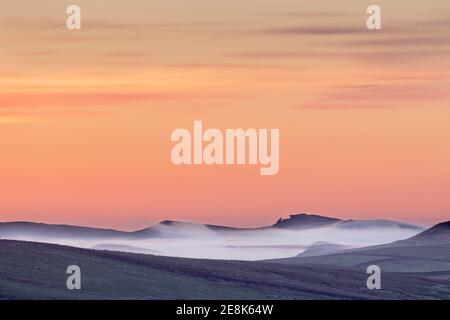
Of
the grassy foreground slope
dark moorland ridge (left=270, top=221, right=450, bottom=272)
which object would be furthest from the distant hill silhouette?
the grassy foreground slope

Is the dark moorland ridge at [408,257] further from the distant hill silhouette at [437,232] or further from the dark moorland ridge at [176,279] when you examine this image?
the dark moorland ridge at [176,279]

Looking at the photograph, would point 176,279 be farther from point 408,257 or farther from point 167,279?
point 408,257

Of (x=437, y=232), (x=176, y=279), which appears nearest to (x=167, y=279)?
(x=176, y=279)

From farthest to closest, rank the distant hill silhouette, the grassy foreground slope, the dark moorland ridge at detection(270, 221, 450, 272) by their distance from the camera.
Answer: the distant hill silhouette
the dark moorland ridge at detection(270, 221, 450, 272)
the grassy foreground slope

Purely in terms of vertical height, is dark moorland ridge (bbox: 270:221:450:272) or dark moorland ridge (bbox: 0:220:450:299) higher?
dark moorland ridge (bbox: 0:220:450:299)

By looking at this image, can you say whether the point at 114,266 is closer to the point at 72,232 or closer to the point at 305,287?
the point at 72,232

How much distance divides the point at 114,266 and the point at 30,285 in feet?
17.5

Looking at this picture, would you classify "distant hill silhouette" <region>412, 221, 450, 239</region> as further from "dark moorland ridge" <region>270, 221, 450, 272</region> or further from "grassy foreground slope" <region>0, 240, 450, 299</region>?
"grassy foreground slope" <region>0, 240, 450, 299</region>

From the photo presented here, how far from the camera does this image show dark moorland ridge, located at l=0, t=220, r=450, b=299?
129ft

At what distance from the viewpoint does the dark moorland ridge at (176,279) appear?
1548 inches

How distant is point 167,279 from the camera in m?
42.4

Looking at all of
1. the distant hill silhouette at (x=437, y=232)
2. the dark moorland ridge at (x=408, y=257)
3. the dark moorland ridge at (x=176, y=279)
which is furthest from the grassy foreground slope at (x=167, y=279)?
the distant hill silhouette at (x=437, y=232)

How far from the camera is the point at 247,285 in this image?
43219 millimetres
